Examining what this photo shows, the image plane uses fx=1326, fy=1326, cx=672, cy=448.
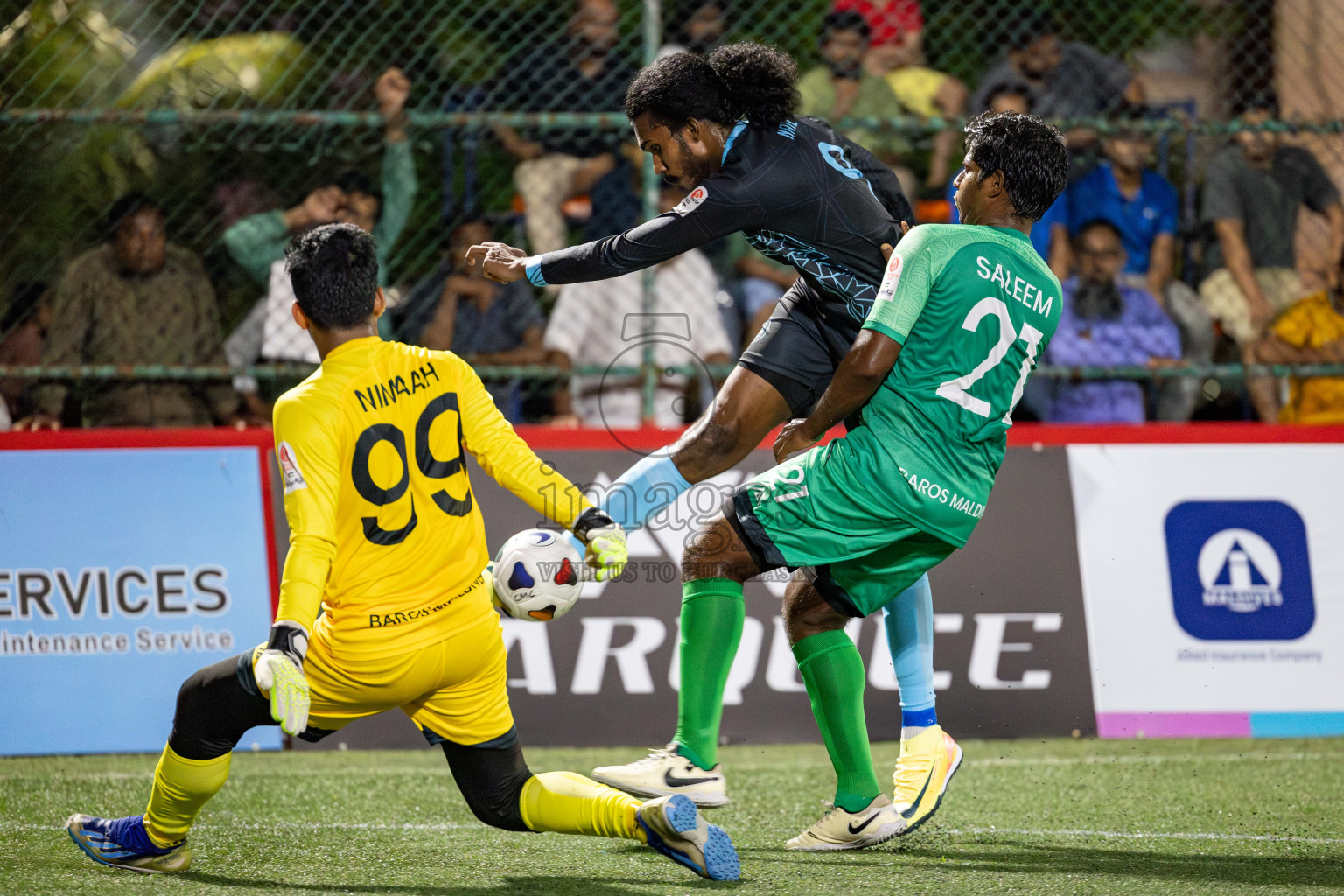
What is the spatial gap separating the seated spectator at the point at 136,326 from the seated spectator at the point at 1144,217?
14.1 ft

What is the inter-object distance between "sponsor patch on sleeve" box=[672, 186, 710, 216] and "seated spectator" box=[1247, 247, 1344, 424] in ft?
12.3

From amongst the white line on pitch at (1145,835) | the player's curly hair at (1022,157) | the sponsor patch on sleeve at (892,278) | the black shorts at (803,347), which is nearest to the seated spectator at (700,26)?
the black shorts at (803,347)

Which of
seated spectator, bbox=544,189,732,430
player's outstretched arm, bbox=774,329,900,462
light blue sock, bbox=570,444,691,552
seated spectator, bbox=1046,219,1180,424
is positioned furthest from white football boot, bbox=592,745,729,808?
seated spectator, bbox=1046,219,1180,424

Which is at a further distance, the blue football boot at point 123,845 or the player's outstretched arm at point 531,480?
the blue football boot at point 123,845

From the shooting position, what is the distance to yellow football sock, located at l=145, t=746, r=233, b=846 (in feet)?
10.9

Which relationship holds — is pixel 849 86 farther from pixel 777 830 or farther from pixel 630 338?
pixel 777 830

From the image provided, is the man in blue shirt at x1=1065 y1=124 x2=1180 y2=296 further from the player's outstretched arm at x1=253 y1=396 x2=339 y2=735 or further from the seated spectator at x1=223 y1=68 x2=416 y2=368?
the player's outstretched arm at x1=253 y1=396 x2=339 y2=735

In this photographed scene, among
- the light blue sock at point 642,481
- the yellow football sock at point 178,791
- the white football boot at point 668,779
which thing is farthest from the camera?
the light blue sock at point 642,481

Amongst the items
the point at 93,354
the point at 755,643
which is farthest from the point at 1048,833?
the point at 93,354

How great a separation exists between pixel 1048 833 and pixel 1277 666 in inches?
80.7

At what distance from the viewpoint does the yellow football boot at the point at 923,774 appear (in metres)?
A: 3.93

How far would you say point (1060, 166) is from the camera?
11.6 ft

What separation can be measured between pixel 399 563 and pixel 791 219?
161 cm

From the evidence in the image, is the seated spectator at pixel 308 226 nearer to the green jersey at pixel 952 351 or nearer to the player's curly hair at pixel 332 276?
the player's curly hair at pixel 332 276
